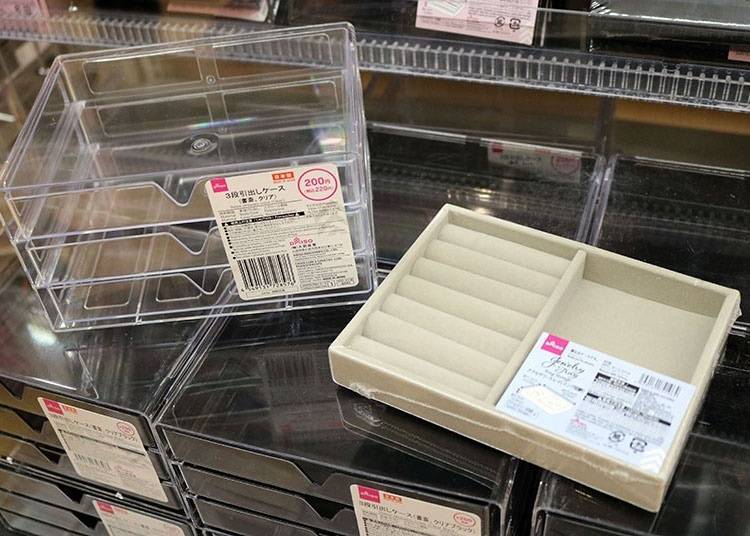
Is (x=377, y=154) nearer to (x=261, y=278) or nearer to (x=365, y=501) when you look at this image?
(x=261, y=278)

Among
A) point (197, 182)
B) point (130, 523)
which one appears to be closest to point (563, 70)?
point (197, 182)

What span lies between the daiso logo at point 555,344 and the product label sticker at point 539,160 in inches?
13.6

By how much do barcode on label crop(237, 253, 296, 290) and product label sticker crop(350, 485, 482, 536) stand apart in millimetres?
234

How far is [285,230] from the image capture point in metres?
0.90

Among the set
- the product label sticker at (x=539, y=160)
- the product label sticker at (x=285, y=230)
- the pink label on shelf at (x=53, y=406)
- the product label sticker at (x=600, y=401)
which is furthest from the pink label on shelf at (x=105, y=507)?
the product label sticker at (x=539, y=160)

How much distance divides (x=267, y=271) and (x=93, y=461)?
1.02 feet

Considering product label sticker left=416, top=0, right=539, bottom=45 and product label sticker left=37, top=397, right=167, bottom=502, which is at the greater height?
product label sticker left=416, top=0, right=539, bottom=45

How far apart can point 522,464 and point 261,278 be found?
1.10 ft

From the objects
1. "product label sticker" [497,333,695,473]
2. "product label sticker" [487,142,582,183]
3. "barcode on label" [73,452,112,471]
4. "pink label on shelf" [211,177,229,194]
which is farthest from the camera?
"product label sticker" [487,142,582,183]

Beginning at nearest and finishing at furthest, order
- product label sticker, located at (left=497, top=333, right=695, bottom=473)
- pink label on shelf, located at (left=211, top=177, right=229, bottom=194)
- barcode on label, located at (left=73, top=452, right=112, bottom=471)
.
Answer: product label sticker, located at (left=497, top=333, right=695, bottom=473) < pink label on shelf, located at (left=211, top=177, right=229, bottom=194) < barcode on label, located at (left=73, top=452, right=112, bottom=471)

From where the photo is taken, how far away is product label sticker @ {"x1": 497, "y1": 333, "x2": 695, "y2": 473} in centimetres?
74

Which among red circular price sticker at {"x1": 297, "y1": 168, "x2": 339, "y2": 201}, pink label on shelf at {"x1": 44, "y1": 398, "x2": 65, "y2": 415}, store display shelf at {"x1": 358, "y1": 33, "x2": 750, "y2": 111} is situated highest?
store display shelf at {"x1": 358, "y1": 33, "x2": 750, "y2": 111}

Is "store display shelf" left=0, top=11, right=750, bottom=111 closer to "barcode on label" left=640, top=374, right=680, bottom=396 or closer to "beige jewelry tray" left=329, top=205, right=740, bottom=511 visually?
"beige jewelry tray" left=329, top=205, right=740, bottom=511

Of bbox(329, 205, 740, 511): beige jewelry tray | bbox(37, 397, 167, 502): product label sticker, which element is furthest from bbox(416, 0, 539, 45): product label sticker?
bbox(37, 397, 167, 502): product label sticker
